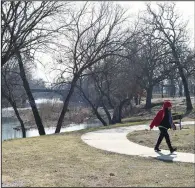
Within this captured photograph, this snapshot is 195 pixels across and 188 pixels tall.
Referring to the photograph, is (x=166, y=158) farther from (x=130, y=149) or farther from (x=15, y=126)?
(x=15, y=126)

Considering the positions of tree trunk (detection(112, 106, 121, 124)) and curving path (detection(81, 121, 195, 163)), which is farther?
tree trunk (detection(112, 106, 121, 124))

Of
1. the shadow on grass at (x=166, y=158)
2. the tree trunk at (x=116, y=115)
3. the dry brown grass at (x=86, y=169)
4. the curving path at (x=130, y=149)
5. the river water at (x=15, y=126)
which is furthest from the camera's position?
the tree trunk at (x=116, y=115)

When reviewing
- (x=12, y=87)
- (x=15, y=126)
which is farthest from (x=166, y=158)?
(x=15, y=126)

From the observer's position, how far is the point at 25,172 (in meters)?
7.41

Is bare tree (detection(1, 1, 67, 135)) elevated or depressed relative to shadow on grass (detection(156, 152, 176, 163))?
elevated

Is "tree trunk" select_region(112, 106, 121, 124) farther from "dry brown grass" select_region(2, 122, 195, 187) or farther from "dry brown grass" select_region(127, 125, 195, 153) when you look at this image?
"dry brown grass" select_region(2, 122, 195, 187)

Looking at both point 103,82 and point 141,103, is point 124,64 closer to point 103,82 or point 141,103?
point 103,82

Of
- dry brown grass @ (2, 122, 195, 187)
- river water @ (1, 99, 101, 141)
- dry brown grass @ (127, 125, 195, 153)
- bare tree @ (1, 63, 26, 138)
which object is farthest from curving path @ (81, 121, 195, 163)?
river water @ (1, 99, 101, 141)

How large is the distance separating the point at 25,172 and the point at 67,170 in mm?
841

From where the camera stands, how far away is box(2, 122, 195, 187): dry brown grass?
664 cm

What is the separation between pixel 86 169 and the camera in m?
7.78

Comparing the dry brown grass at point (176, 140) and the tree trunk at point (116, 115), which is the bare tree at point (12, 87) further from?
the dry brown grass at point (176, 140)

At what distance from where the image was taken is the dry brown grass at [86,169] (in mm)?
6637

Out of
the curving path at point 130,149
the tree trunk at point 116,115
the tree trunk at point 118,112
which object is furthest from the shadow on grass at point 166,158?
the tree trunk at point 116,115
